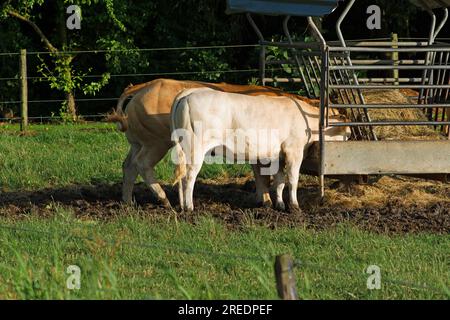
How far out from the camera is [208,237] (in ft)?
31.9

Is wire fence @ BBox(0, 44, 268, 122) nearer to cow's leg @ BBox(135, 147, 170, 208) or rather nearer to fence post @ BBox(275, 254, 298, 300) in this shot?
cow's leg @ BBox(135, 147, 170, 208)

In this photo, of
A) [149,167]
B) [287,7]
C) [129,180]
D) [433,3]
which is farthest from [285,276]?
[433,3]

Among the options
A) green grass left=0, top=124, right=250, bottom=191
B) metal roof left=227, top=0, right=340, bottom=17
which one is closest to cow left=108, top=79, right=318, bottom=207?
metal roof left=227, top=0, right=340, bottom=17

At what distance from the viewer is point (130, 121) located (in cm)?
1215

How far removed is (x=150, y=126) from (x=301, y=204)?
6.35 feet

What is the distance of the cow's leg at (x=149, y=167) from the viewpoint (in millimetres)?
12062

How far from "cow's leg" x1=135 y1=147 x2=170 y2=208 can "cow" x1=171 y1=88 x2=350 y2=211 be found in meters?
0.52

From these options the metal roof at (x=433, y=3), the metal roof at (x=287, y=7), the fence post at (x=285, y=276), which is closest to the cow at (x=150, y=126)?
the metal roof at (x=287, y=7)

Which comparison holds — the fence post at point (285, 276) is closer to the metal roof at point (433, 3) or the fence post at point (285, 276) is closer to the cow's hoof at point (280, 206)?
the cow's hoof at point (280, 206)

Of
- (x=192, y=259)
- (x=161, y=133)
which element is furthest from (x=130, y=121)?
(x=192, y=259)

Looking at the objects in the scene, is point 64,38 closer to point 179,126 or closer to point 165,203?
point 165,203

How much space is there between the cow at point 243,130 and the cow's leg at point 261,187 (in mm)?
173

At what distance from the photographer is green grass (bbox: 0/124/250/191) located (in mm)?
13828
